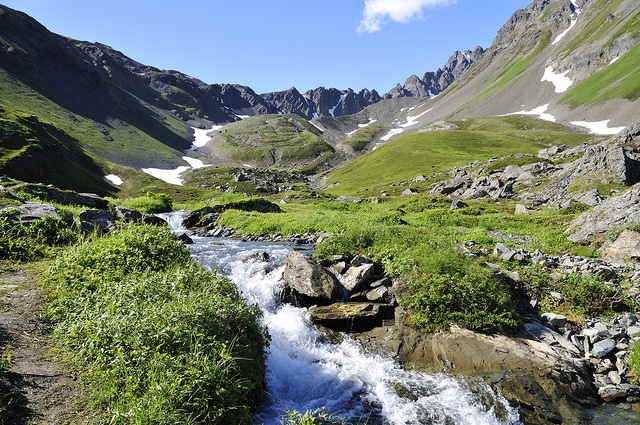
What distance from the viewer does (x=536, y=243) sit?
22.0m

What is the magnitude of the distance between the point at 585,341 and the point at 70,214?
24606mm

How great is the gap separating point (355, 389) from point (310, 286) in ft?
18.4

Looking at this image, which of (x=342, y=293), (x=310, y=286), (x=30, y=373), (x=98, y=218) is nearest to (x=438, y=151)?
(x=98, y=218)

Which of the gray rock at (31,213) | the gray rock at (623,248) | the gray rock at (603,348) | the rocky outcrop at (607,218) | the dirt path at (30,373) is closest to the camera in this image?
the dirt path at (30,373)

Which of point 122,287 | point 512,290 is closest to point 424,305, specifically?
point 512,290

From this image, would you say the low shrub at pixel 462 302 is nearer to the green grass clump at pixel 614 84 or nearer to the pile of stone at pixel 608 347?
the pile of stone at pixel 608 347

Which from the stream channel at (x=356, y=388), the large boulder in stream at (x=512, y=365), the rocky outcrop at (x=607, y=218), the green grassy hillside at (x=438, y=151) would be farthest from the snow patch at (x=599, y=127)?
the stream channel at (x=356, y=388)

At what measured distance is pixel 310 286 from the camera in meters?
15.2

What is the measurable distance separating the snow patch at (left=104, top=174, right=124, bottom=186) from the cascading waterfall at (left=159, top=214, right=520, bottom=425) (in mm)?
145162

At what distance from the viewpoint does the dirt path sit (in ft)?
19.8

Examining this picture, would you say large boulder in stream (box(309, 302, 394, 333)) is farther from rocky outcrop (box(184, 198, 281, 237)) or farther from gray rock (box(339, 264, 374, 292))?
rocky outcrop (box(184, 198, 281, 237))

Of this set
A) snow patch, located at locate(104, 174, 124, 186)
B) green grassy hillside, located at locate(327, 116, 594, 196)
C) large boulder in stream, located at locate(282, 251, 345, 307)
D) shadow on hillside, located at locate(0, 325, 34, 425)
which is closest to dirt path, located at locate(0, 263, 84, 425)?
shadow on hillside, located at locate(0, 325, 34, 425)

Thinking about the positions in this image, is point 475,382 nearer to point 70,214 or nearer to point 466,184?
point 70,214

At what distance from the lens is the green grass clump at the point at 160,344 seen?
6.16 metres
